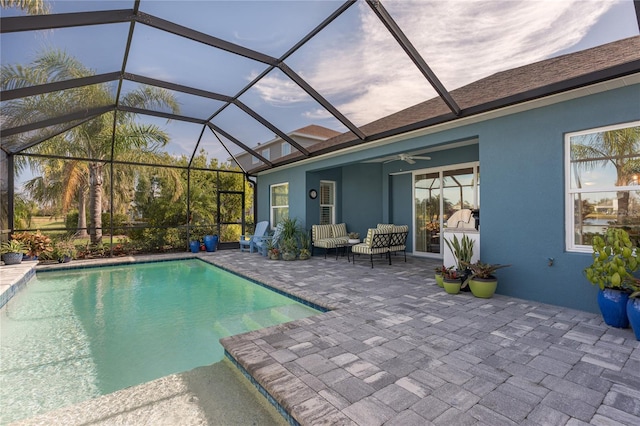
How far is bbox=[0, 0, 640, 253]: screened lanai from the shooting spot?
3734 millimetres

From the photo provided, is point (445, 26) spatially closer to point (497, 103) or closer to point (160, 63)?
point (497, 103)

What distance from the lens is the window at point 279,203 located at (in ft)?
34.7

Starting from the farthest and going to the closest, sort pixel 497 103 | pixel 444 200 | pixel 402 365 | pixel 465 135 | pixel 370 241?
pixel 444 200
pixel 370 241
pixel 465 135
pixel 497 103
pixel 402 365

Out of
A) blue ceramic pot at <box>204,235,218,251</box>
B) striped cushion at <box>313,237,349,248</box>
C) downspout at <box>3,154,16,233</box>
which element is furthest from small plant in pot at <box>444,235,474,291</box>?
downspout at <box>3,154,16,233</box>

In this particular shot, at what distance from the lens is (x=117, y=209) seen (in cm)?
1182

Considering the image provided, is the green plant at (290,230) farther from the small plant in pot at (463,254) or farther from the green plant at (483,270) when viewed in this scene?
the green plant at (483,270)

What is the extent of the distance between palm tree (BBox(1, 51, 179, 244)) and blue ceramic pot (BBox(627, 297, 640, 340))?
26.7ft

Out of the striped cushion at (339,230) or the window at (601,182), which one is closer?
the window at (601,182)

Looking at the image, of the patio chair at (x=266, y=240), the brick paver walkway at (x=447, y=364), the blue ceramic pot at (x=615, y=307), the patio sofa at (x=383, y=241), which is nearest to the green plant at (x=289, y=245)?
the patio chair at (x=266, y=240)

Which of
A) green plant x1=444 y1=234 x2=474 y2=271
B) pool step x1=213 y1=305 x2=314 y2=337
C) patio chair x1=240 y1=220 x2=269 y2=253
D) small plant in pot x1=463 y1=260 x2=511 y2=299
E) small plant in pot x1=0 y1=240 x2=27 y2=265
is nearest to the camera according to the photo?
pool step x1=213 y1=305 x2=314 y2=337

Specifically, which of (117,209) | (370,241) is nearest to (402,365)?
(370,241)

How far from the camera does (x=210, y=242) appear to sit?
36.0 ft

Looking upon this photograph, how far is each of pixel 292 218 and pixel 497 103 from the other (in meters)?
6.71

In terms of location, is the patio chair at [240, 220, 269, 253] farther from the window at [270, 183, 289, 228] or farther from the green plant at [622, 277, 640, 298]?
the green plant at [622, 277, 640, 298]
